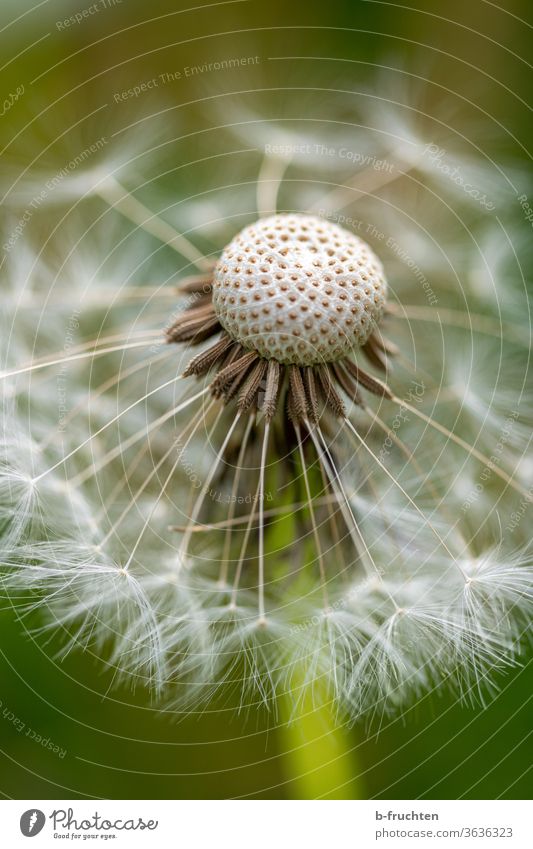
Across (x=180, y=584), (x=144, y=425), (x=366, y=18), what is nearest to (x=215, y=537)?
(x=180, y=584)

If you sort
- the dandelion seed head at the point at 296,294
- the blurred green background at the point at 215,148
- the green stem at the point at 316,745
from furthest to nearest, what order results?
the blurred green background at the point at 215,148
the green stem at the point at 316,745
the dandelion seed head at the point at 296,294

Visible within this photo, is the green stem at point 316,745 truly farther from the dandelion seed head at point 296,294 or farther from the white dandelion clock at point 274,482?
the dandelion seed head at point 296,294
